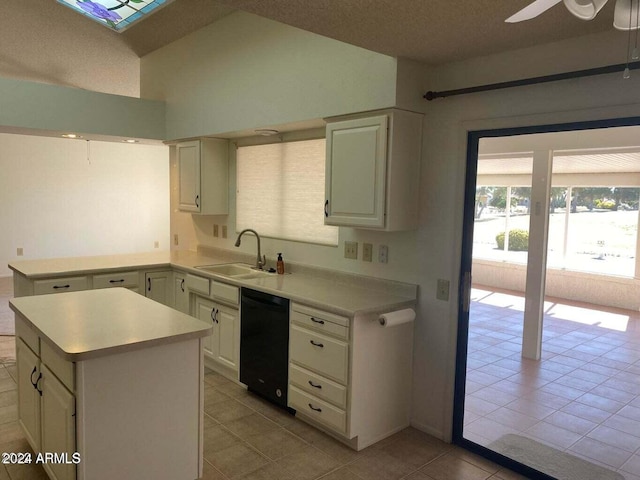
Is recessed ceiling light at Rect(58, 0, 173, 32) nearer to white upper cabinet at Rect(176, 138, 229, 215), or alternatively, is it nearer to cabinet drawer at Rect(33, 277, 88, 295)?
white upper cabinet at Rect(176, 138, 229, 215)

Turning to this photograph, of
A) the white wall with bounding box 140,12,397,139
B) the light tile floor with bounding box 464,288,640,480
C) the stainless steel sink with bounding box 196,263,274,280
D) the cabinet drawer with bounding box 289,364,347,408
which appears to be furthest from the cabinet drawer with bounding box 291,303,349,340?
the white wall with bounding box 140,12,397,139

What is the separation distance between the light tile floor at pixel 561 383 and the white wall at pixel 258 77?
2308 millimetres

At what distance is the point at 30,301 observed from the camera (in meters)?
2.69

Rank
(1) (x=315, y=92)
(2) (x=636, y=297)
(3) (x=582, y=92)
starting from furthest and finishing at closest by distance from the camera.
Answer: (2) (x=636, y=297) < (1) (x=315, y=92) < (3) (x=582, y=92)

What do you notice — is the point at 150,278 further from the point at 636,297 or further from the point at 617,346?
the point at 636,297

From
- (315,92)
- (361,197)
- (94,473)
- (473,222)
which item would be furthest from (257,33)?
(94,473)

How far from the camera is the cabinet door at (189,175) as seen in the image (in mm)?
4555

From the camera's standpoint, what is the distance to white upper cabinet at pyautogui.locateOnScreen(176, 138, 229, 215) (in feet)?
14.9

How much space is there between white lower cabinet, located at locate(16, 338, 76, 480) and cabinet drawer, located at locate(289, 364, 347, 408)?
1418 millimetres

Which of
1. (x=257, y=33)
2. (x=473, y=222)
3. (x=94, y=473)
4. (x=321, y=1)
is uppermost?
(x=257, y=33)

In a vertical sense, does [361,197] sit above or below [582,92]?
below

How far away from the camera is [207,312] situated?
13.1ft

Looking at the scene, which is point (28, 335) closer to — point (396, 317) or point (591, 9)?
point (396, 317)

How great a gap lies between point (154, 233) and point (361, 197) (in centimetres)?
751
